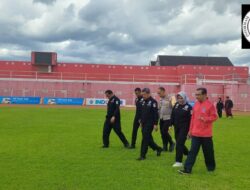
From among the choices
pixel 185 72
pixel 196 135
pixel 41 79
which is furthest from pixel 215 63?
pixel 196 135

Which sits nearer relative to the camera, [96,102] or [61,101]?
[61,101]

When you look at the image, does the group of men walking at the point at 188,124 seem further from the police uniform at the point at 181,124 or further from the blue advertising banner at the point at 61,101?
the blue advertising banner at the point at 61,101

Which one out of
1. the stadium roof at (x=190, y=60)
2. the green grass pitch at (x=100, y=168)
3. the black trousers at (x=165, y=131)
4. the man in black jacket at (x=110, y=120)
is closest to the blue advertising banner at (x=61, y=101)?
the stadium roof at (x=190, y=60)

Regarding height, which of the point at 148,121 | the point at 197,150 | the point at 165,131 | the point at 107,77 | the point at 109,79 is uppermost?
the point at 107,77

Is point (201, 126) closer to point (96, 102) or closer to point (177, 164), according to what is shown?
point (177, 164)

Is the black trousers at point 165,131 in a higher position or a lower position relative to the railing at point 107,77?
lower

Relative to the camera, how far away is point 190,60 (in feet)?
226

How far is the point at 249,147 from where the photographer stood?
11.1 m

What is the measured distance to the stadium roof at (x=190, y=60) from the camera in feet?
220

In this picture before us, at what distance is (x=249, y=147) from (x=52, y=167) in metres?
6.59

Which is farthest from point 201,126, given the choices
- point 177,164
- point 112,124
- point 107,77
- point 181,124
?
point 107,77

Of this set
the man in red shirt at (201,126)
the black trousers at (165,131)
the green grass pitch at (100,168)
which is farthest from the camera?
the black trousers at (165,131)

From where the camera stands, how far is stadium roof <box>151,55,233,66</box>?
66.9m

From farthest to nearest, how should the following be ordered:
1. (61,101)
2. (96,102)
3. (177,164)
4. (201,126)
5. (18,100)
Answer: (96,102) < (61,101) < (18,100) < (177,164) < (201,126)
